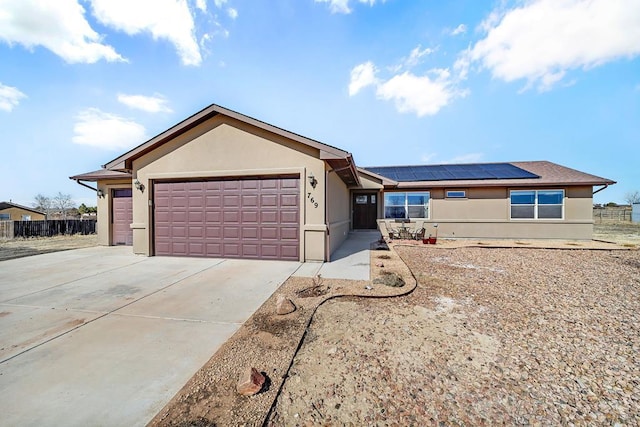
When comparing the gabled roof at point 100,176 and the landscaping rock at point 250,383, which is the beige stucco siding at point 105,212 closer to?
the gabled roof at point 100,176

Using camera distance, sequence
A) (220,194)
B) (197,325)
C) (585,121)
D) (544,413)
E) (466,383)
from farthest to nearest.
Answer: (585,121) < (220,194) < (197,325) < (466,383) < (544,413)

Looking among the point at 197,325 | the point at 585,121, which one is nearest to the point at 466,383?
the point at 197,325

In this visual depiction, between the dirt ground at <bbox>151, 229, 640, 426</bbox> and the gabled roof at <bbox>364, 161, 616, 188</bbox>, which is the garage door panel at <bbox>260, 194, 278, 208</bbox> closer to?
the dirt ground at <bbox>151, 229, 640, 426</bbox>

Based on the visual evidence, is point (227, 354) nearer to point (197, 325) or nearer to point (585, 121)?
point (197, 325)

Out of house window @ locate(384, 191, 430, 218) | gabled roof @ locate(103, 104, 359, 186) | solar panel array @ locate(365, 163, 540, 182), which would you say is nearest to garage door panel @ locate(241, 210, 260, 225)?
gabled roof @ locate(103, 104, 359, 186)

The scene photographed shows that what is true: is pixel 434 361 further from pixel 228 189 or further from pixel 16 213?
pixel 16 213

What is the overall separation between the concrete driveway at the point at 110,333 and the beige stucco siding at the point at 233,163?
1.73 meters

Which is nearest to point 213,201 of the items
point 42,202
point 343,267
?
point 343,267

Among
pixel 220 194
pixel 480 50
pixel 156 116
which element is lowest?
pixel 220 194

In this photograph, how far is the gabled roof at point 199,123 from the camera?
22.8ft

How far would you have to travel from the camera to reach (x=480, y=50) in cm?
1036

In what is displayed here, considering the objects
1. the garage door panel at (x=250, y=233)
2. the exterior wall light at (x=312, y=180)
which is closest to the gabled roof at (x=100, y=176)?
the garage door panel at (x=250, y=233)

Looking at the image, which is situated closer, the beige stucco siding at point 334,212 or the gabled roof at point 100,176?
the beige stucco siding at point 334,212

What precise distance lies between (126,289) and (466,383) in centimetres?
589
